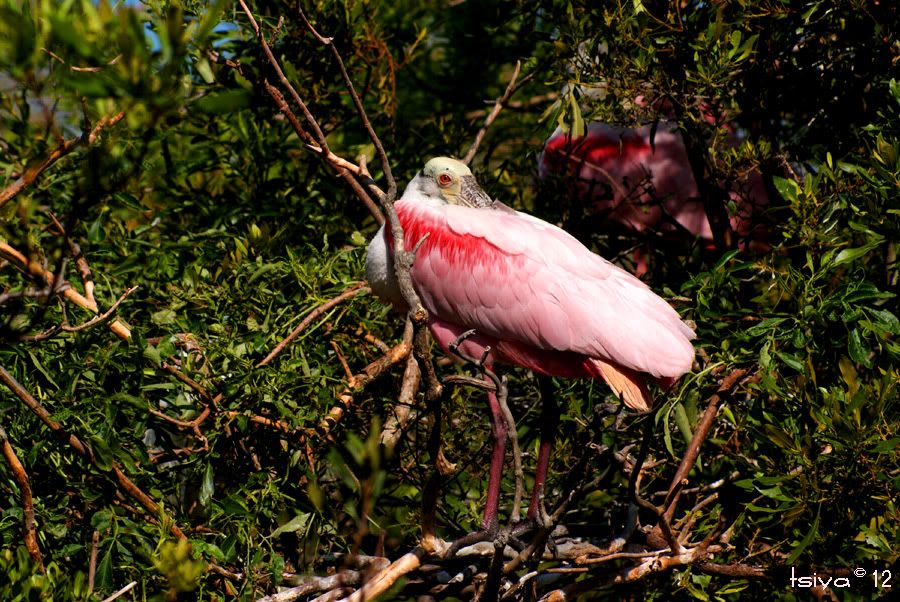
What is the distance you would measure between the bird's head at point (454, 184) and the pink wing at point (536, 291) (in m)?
0.10

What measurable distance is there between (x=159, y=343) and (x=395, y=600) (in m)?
1.08

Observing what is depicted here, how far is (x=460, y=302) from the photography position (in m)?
3.87

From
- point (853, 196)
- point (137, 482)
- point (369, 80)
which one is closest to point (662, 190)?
point (369, 80)

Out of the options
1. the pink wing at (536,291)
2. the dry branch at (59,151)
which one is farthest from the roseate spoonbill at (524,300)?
the dry branch at (59,151)

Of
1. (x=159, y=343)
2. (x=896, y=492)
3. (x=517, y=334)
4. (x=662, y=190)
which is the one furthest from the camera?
(x=662, y=190)

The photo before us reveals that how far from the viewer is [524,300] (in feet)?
12.4

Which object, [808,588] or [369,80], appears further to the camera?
[369,80]

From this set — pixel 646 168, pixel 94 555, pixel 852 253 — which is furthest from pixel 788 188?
pixel 94 555

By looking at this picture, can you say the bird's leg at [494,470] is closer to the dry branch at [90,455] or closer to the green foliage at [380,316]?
the green foliage at [380,316]

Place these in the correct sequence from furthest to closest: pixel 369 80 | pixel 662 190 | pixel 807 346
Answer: pixel 662 190, pixel 369 80, pixel 807 346

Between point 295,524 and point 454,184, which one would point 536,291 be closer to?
point 454,184

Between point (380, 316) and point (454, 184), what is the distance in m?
0.60

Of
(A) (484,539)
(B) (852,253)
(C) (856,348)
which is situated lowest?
(A) (484,539)

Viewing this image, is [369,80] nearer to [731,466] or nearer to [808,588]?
[731,466]
